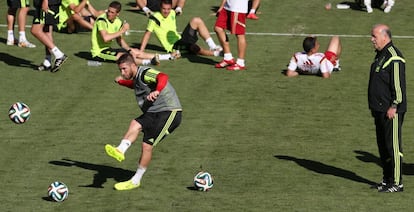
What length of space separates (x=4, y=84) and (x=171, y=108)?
7.55 meters

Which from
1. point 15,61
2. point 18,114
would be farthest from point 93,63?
point 18,114

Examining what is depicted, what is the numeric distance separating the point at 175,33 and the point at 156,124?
9291 millimetres

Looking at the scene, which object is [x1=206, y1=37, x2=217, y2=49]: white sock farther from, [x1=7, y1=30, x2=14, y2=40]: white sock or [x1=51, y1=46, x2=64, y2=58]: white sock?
[x1=7, y1=30, x2=14, y2=40]: white sock

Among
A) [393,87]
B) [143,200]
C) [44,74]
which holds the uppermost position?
[393,87]

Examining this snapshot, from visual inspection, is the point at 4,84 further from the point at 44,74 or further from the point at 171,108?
the point at 171,108

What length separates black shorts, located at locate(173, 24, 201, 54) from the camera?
25484 mm

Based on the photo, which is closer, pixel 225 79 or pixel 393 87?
pixel 393 87

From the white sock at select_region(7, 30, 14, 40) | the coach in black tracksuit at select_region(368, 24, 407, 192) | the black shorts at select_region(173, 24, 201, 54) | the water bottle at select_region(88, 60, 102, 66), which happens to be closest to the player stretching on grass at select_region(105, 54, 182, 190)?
the coach in black tracksuit at select_region(368, 24, 407, 192)

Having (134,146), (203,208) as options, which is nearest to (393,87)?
(203,208)

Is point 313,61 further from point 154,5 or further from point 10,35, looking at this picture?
point 10,35

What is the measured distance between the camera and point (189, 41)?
25.5 metres

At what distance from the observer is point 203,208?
1551cm

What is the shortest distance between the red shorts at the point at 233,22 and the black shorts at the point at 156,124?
7.57 meters

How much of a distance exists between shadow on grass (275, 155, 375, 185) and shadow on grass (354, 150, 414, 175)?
2.52 ft
